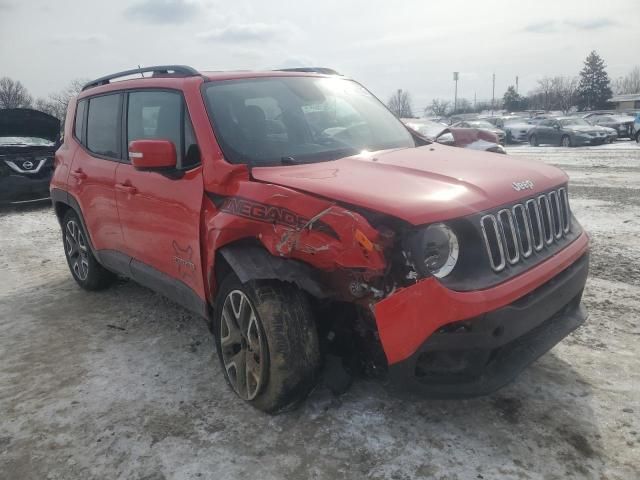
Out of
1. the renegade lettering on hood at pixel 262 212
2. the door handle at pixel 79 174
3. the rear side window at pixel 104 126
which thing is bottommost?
the renegade lettering on hood at pixel 262 212

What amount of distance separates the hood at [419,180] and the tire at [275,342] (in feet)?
1.85

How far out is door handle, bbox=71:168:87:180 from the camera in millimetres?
4543

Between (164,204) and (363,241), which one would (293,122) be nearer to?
(164,204)

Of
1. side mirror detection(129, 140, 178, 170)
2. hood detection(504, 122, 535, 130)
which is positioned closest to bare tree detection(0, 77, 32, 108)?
hood detection(504, 122, 535, 130)

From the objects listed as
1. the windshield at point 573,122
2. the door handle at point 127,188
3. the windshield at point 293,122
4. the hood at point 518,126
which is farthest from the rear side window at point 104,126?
the hood at point 518,126

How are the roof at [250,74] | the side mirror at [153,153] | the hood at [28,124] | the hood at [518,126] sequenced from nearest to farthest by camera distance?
the side mirror at [153,153], the roof at [250,74], the hood at [28,124], the hood at [518,126]

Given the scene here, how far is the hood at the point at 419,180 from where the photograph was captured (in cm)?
235

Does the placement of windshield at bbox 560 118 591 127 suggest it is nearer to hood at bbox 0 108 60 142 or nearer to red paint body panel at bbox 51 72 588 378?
hood at bbox 0 108 60 142

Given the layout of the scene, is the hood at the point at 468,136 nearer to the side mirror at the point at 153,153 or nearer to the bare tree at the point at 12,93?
the side mirror at the point at 153,153

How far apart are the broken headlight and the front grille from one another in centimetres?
16

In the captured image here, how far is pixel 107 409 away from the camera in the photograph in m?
3.06

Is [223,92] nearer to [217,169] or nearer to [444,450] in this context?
[217,169]

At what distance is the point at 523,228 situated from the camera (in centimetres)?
268

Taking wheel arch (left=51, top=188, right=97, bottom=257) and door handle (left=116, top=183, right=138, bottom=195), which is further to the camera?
wheel arch (left=51, top=188, right=97, bottom=257)
